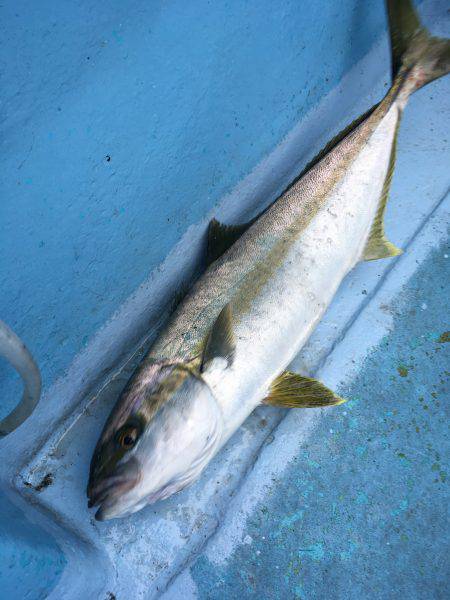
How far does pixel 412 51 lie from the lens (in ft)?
6.73

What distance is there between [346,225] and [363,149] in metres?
0.35

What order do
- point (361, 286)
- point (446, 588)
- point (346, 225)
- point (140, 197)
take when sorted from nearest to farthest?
point (446, 588) → point (140, 197) → point (346, 225) → point (361, 286)

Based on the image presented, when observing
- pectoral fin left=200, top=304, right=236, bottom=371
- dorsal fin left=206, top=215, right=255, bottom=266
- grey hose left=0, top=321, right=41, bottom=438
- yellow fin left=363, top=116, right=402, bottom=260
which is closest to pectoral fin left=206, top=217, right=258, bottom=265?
dorsal fin left=206, top=215, right=255, bottom=266

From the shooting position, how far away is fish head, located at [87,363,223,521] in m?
1.32

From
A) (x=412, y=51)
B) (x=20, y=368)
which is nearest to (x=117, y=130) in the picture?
(x=20, y=368)

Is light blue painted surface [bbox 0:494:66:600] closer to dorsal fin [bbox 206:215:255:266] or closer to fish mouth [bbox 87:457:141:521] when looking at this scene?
fish mouth [bbox 87:457:141:521]

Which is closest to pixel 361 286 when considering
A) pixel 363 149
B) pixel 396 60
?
pixel 363 149

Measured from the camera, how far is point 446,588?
1.51m

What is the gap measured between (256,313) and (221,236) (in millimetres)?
447

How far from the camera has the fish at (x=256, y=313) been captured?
54.1 inches

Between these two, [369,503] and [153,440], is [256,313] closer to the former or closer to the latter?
[153,440]

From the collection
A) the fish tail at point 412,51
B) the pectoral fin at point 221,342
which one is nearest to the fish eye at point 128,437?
the pectoral fin at point 221,342

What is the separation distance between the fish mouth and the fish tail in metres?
1.84

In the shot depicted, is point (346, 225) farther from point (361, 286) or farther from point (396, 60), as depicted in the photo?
Answer: point (396, 60)
